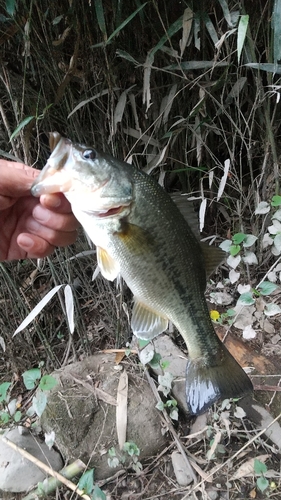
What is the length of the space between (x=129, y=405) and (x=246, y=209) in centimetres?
123

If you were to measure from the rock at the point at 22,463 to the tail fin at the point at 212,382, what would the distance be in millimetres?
1065

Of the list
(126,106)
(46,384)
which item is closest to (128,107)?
(126,106)

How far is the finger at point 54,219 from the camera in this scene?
134 cm

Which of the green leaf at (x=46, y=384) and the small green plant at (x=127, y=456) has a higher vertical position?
the green leaf at (x=46, y=384)

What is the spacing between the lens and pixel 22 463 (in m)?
1.95

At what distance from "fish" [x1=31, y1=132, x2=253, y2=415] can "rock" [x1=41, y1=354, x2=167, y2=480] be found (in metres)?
0.87

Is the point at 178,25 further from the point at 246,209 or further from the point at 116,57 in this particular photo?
the point at 246,209

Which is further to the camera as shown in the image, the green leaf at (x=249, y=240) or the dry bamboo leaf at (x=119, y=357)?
the dry bamboo leaf at (x=119, y=357)

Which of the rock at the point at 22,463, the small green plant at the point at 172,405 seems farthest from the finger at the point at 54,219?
the rock at the point at 22,463

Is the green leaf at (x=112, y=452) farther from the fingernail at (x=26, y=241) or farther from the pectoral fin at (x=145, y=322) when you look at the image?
the fingernail at (x=26, y=241)

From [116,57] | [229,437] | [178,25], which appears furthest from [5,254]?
[229,437]

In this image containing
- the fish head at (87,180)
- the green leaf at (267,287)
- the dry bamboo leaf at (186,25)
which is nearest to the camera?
the fish head at (87,180)

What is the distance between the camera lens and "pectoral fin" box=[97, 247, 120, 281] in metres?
1.13

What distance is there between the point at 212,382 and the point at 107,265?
0.50 meters
